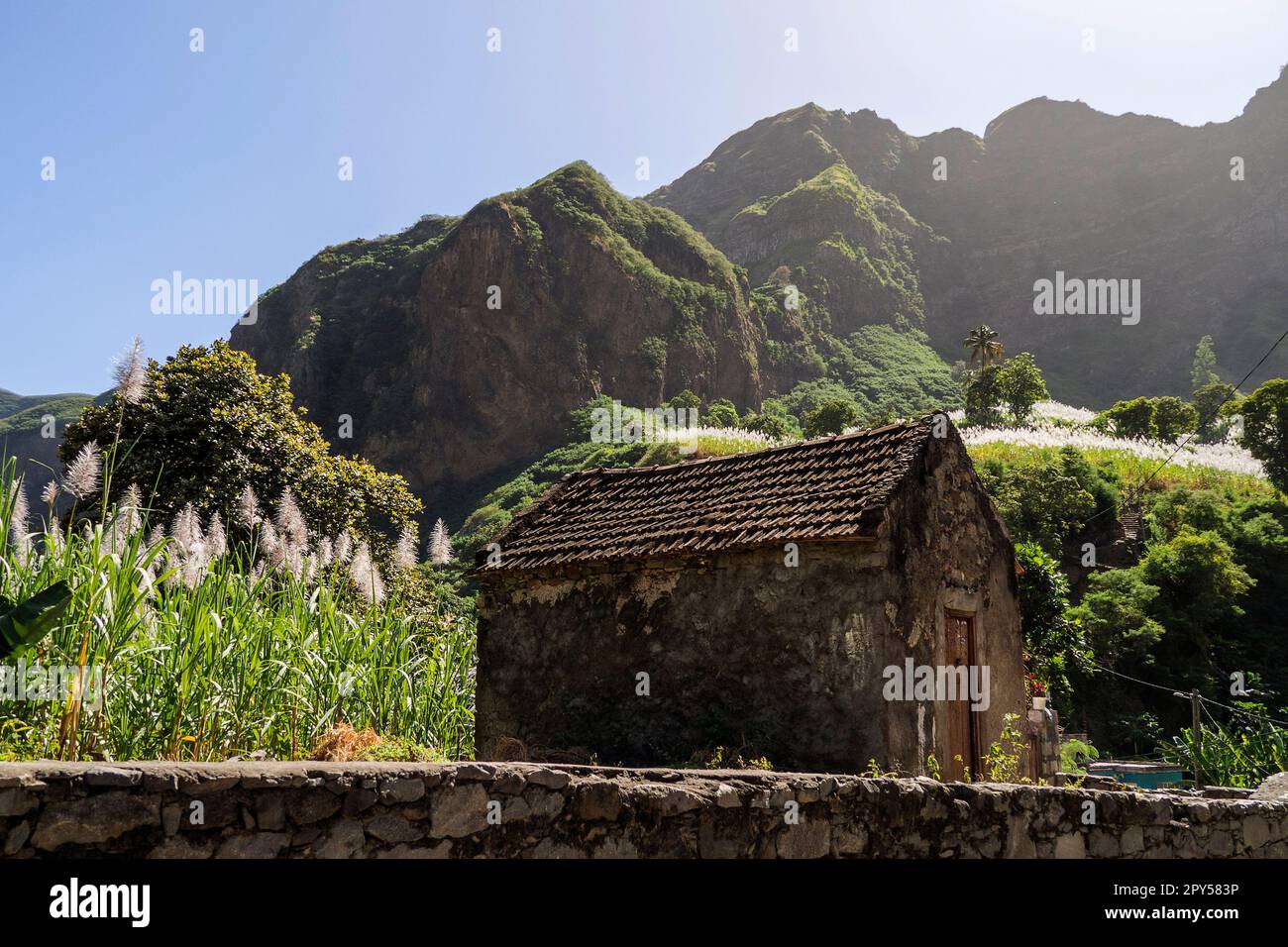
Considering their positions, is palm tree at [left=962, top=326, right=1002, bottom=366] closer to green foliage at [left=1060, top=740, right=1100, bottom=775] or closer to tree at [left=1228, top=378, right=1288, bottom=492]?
tree at [left=1228, top=378, right=1288, bottom=492]

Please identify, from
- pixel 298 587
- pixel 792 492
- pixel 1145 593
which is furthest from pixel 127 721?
pixel 1145 593

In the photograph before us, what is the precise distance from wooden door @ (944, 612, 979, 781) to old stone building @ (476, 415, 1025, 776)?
3 cm

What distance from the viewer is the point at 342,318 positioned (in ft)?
294

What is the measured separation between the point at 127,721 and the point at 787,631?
21.9ft

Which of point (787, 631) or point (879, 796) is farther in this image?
point (787, 631)

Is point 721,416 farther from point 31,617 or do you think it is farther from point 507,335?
point 31,617

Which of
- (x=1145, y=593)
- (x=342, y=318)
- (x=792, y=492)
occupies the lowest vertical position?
(x=1145, y=593)

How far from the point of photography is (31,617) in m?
5.50

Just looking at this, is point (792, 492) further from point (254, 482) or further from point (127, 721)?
point (254, 482)

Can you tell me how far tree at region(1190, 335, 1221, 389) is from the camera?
110 m

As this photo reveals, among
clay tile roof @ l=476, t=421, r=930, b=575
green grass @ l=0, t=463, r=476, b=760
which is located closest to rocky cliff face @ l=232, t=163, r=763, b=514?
clay tile roof @ l=476, t=421, r=930, b=575

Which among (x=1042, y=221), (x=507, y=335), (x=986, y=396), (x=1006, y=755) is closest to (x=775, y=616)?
(x=1006, y=755)

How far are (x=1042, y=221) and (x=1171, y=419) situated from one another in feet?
315
